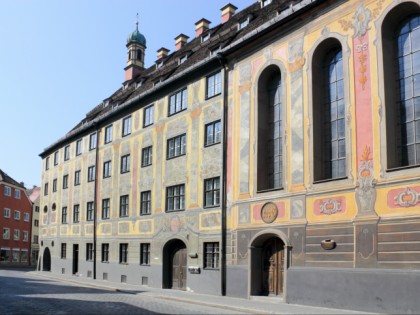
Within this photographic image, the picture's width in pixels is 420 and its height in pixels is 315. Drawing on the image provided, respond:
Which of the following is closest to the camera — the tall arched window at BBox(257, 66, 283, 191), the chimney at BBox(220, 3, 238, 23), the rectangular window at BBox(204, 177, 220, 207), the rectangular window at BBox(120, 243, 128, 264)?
the tall arched window at BBox(257, 66, 283, 191)

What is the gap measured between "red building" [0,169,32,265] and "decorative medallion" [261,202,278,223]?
189 feet

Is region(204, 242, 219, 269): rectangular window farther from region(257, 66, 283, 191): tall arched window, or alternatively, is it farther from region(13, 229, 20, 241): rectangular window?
region(13, 229, 20, 241): rectangular window

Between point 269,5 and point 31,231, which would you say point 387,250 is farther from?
point 31,231

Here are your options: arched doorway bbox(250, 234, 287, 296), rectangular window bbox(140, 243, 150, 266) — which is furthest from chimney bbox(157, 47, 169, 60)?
arched doorway bbox(250, 234, 287, 296)

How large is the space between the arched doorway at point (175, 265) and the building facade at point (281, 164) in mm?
76

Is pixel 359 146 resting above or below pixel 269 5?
below

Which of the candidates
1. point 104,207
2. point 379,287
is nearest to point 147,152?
point 104,207

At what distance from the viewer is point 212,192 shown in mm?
24625

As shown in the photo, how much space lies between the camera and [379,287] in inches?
636

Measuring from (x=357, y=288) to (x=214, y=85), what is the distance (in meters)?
12.8

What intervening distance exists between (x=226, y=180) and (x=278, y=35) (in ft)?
22.7

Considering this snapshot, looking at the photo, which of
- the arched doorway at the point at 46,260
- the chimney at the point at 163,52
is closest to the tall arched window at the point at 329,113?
the chimney at the point at 163,52

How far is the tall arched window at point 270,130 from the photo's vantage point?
2186cm

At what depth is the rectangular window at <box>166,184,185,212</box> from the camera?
88.2 feet
